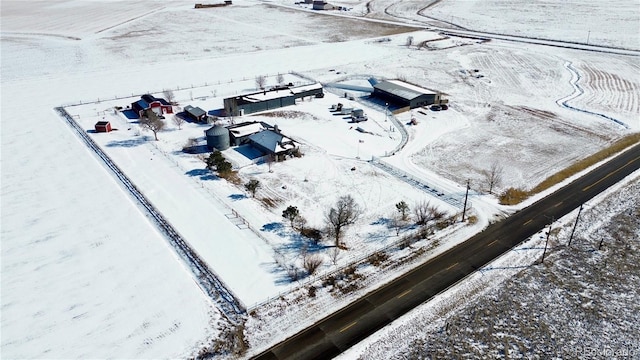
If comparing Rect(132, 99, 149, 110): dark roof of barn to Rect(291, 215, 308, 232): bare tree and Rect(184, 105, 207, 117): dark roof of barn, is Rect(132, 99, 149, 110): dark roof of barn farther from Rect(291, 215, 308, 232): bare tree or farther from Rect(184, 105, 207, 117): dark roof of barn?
Rect(291, 215, 308, 232): bare tree

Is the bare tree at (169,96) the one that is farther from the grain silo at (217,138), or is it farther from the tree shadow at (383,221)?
the tree shadow at (383,221)

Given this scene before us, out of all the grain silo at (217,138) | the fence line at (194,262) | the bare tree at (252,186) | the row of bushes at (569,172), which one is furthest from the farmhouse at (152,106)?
the row of bushes at (569,172)

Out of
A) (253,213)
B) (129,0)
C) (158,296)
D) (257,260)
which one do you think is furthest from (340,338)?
(129,0)

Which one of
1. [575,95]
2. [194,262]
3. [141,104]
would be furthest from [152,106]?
[575,95]

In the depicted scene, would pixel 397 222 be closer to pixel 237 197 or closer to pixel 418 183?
pixel 418 183

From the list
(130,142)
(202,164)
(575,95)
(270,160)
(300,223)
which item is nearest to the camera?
(300,223)

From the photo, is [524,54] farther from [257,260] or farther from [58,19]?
[58,19]
